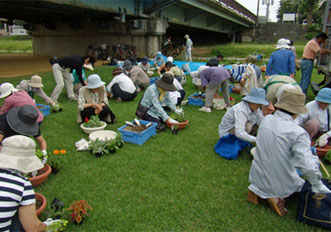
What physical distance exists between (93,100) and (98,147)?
1633 millimetres

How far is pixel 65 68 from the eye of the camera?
702 centimetres

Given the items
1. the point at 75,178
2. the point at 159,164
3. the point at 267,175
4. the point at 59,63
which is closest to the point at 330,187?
the point at 267,175

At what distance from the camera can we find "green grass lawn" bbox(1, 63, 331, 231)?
275cm

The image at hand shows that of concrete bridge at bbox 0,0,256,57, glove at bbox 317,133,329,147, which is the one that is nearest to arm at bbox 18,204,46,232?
glove at bbox 317,133,329,147

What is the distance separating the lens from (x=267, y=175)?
2789 millimetres

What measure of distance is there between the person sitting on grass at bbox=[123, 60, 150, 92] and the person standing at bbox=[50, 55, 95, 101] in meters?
2.01

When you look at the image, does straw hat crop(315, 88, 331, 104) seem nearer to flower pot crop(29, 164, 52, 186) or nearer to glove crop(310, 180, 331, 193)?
glove crop(310, 180, 331, 193)

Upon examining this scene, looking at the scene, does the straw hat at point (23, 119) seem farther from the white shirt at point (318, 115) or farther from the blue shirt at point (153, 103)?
the white shirt at point (318, 115)

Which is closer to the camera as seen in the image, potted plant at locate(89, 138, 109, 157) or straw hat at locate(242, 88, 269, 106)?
straw hat at locate(242, 88, 269, 106)

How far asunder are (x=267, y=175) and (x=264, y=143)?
368 millimetres

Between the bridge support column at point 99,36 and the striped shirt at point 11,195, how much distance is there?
1554cm

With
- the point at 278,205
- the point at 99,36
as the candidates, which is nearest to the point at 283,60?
the point at 278,205

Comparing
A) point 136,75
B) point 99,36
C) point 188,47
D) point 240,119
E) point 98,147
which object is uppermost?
point 99,36

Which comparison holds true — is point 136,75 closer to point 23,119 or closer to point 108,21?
point 23,119
